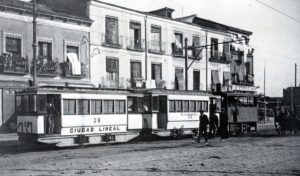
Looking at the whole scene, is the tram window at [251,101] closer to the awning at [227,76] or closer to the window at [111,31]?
the window at [111,31]

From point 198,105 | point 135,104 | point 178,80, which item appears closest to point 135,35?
point 178,80

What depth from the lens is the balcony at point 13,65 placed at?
22.6 meters

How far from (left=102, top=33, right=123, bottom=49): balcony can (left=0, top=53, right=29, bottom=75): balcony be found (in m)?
6.86

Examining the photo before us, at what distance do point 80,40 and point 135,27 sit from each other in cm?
595

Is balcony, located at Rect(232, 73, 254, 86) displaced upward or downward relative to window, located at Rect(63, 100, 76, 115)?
upward

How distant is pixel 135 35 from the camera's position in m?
31.9

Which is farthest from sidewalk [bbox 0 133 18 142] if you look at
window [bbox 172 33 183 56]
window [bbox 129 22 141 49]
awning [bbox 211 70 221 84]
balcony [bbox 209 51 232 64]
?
awning [bbox 211 70 221 84]

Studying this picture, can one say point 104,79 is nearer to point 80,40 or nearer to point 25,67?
point 80,40

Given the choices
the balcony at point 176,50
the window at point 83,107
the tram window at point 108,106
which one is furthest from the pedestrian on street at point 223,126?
the balcony at point 176,50

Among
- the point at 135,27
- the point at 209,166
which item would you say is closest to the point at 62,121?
the point at 209,166

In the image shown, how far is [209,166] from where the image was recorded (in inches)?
421

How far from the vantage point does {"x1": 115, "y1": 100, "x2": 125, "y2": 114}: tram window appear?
61.2 ft

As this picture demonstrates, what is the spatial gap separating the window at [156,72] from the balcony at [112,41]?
170 inches

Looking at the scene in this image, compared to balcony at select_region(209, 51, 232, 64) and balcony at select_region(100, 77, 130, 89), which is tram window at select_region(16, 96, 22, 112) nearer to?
balcony at select_region(100, 77, 130, 89)
